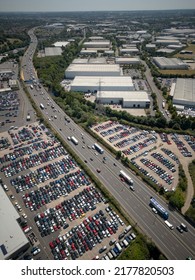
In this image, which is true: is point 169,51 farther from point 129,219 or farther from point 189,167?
point 129,219

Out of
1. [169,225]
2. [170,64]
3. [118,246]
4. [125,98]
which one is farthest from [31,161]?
Result: [170,64]

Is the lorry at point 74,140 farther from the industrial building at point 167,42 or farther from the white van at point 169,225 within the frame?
the industrial building at point 167,42

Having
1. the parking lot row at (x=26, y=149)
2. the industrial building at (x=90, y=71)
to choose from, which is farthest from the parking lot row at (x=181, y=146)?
the industrial building at (x=90, y=71)

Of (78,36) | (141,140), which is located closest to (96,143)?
(141,140)

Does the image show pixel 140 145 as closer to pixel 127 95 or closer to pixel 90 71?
pixel 127 95

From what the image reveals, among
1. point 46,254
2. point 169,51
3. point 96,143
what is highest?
point 169,51

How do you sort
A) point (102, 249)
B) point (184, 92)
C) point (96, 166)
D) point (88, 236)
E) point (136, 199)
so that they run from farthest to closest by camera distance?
1. point (184, 92)
2. point (96, 166)
3. point (136, 199)
4. point (88, 236)
5. point (102, 249)
